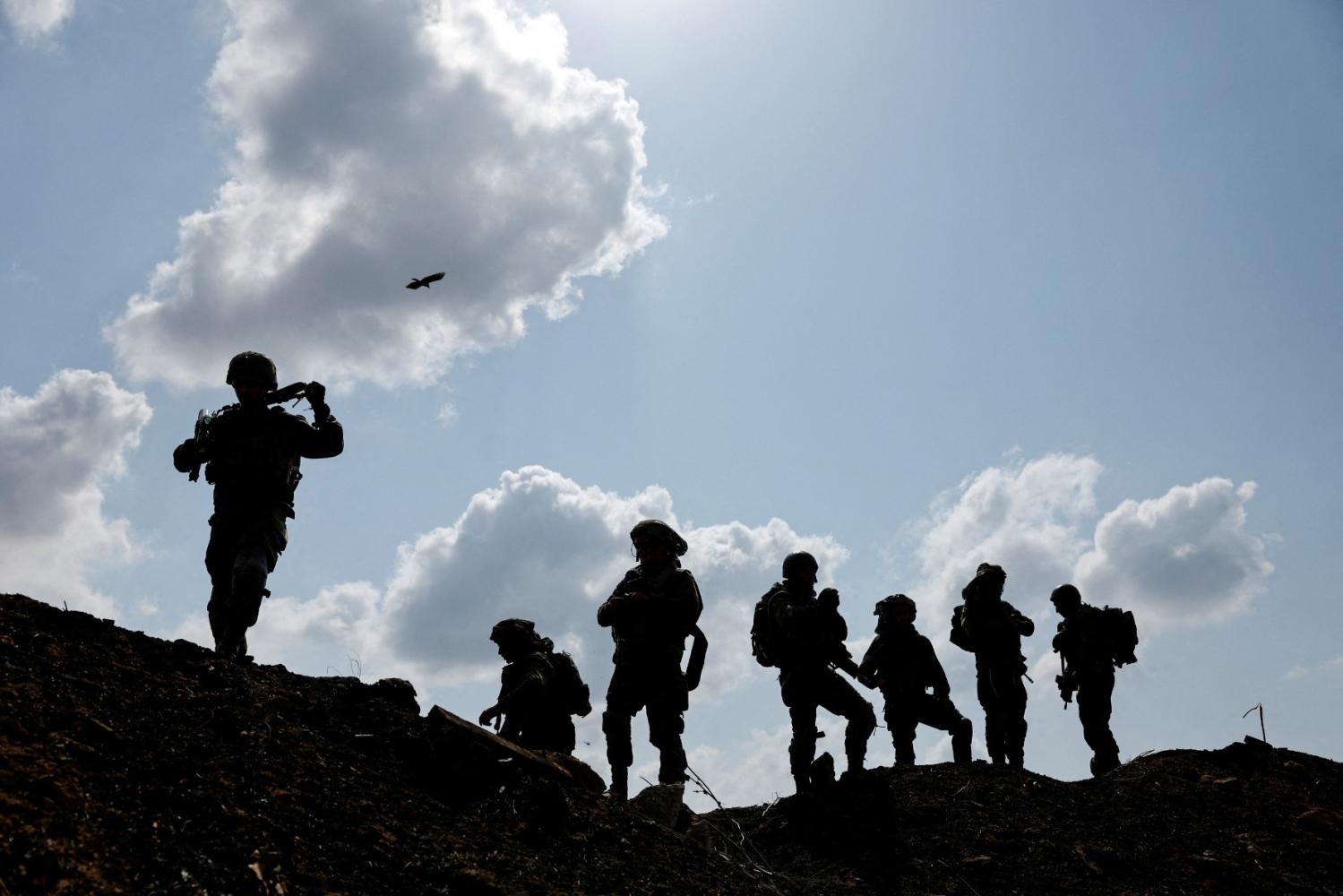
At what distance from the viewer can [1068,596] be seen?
11867 mm

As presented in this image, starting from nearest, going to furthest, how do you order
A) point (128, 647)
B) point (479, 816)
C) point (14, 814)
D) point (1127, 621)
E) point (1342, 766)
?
point (14, 814) < point (479, 816) < point (128, 647) < point (1342, 766) < point (1127, 621)

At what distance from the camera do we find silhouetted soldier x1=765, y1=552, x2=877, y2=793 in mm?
8844

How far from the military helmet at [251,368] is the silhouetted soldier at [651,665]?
126 inches

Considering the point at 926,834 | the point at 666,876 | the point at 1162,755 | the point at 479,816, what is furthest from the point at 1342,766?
the point at 479,816

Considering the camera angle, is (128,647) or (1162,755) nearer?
(128,647)

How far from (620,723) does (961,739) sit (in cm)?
434

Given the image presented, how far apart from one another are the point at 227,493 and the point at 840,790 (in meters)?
5.49

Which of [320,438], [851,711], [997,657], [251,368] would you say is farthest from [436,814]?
[997,657]

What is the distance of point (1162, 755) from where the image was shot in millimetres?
10188

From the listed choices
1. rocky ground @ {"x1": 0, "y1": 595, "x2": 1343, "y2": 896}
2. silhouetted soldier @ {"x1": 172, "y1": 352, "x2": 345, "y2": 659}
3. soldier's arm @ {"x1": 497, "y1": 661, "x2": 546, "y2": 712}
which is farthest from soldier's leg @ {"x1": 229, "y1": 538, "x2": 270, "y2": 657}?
soldier's arm @ {"x1": 497, "y1": 661, "x2": 546, "y2": 712}

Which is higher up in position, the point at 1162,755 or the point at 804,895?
the point at 1162,755

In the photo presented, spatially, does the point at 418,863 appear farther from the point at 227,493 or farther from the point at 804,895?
the point at 227,493

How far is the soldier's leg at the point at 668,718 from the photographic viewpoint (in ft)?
26.1

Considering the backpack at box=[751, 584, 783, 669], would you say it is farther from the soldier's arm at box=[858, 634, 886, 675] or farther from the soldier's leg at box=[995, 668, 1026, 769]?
the soldier's leg at box=[995, 668, 1026, 769]
